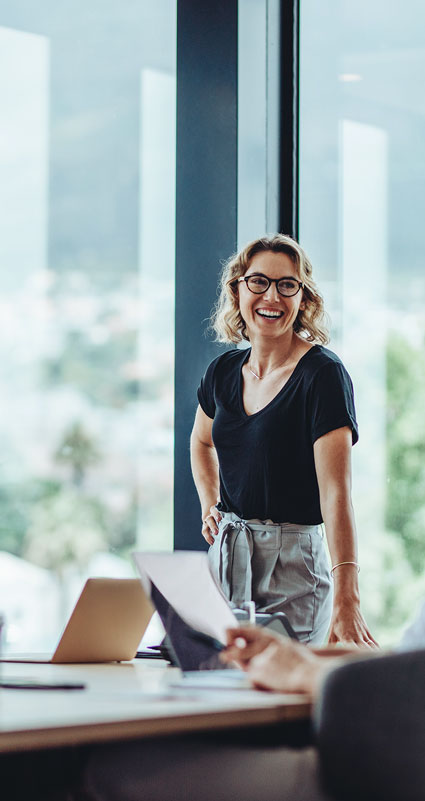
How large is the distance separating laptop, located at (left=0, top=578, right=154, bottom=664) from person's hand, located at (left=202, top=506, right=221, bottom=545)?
103 centimetres

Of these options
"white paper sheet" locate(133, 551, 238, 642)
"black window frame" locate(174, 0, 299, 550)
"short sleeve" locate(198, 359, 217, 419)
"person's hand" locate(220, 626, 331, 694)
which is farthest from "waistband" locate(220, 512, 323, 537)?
"person's hand" locate(220, 626, 331, 694)

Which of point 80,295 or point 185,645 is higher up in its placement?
point 80,295

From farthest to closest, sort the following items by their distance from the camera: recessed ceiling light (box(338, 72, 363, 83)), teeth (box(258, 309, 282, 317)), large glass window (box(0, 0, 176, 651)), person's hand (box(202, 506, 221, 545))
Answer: large glass window (box(0, 0, 176, 651))
recessed ceiling light (box(338, 72, 363, 83))
person's hand (box(202, 506, 221, 545))
teeth (box(258, 309, 282, 317))

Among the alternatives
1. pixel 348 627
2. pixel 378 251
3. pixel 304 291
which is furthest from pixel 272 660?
pixel 378 251

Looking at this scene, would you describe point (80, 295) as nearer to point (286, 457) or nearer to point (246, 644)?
point (286, 457)

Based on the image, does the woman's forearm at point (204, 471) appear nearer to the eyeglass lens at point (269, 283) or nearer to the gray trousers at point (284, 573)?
the gray trousers at point (284, 573)

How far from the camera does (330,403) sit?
2.64 meters

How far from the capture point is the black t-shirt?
2.66 m

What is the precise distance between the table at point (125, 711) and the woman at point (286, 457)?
3.23ft

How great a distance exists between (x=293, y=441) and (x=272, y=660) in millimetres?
1302

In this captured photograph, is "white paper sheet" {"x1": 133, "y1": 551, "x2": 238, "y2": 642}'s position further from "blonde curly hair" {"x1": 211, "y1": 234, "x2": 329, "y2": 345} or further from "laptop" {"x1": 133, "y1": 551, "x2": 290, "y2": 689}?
"blonde curly hair" {"x1": 211, "y1": 234, "x2": 329, "y2": 345}

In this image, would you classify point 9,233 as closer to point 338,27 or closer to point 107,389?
point 107,389

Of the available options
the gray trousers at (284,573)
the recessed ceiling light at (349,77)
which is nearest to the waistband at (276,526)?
the gray trousers at (284,573)

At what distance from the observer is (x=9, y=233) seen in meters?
5.05
